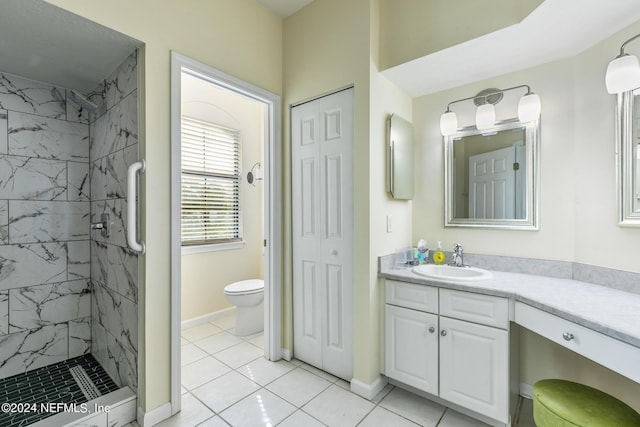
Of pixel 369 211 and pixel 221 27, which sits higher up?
pixel 221 27

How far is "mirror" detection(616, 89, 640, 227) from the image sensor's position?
60.9 inches

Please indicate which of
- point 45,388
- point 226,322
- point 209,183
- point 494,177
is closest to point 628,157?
point 494,177

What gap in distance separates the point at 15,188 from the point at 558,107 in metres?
3.84

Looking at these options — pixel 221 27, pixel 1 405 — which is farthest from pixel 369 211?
pixel 1 405

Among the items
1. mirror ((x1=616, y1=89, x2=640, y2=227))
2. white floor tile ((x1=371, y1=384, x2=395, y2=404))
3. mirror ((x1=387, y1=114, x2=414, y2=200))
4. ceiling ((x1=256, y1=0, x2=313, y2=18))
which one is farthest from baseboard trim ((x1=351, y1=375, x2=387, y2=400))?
ceiling ((x1=256, y1=0, x2=313, y2=18))

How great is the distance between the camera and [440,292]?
180cm

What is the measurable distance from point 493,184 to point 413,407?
5.31 ft

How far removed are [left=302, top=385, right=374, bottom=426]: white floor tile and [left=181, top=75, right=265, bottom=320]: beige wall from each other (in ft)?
6.09

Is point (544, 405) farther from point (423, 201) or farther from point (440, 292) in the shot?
point (423, 201)

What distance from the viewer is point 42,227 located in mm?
2299

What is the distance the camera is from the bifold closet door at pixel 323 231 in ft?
6.96

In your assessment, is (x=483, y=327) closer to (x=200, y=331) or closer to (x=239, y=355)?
(x=239, y=355)

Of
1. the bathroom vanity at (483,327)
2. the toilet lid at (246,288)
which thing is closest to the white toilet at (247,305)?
the toilet lid at (246,288)

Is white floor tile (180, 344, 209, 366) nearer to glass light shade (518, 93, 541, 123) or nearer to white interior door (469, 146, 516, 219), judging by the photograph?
white interior door (469, 146, 516, 219)
